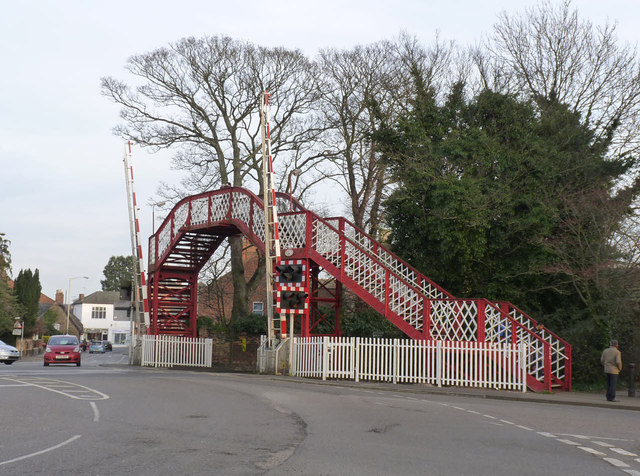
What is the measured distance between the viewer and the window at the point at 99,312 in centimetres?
11112

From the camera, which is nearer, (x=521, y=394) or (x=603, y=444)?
(x=603, y=444)

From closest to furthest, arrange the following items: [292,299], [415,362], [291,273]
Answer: [415,362] → [292,299] → [291,273]

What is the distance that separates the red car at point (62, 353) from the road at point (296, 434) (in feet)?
58.4

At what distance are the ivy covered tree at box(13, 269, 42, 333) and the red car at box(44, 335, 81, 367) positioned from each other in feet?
138

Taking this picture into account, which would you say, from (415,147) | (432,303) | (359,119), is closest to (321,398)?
(432,303)

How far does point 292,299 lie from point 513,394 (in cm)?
718

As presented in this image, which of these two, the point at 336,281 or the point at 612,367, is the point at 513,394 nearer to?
the point at 612,367

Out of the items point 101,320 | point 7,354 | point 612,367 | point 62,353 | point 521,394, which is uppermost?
point 101,320

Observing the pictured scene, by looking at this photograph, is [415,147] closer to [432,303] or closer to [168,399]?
[432,303]

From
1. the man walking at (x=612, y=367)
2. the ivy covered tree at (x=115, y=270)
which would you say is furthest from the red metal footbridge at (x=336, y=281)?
the ivy covered tree at (x=115, y=270)

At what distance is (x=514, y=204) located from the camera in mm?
25625

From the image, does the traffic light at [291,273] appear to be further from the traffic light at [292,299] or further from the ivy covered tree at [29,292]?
the ivy covered tree at [29,292]

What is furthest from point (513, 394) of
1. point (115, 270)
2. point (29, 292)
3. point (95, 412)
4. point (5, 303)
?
point (115, 270)

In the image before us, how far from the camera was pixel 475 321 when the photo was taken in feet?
72.8
